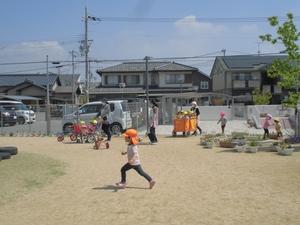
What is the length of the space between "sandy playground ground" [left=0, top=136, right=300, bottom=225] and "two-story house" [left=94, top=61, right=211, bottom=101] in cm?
4262

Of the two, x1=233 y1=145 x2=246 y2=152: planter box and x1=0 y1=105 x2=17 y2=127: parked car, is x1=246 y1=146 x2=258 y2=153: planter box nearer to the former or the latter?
x1=233 y1=145 x2=246 y2=152: planter box

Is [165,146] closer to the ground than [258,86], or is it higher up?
closer to the ground

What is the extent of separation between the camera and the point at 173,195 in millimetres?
8727

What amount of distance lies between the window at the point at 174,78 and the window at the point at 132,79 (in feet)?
11.1

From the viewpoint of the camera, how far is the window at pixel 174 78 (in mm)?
57594

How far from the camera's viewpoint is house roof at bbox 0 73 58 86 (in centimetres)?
6038

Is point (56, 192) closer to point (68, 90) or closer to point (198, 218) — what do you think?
point (198, 218)

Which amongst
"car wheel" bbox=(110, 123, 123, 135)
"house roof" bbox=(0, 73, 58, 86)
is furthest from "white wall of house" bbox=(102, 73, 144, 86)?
"car wheel" bbox=(110, 123, 123, 135)

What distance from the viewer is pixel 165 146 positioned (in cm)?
1772

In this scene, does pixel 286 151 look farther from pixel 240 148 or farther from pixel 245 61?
pixel 245 61

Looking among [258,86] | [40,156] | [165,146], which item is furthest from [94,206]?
[258,86]

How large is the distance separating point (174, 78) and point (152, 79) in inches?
101

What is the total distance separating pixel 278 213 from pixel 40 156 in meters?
8.89

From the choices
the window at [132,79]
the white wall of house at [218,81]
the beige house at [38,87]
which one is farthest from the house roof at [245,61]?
the beige house at [38,87]
